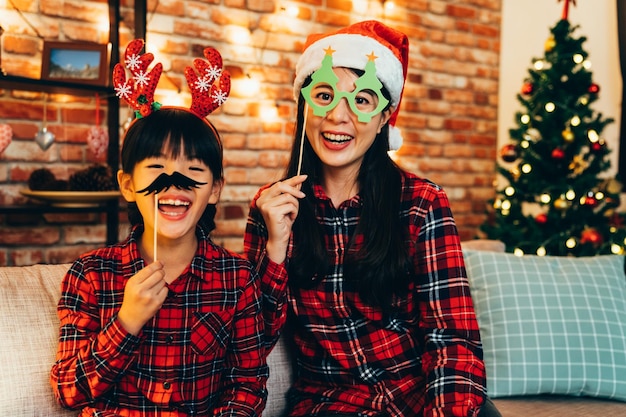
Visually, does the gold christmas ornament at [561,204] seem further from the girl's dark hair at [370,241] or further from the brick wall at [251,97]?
the girl's dark hair at [370,241]

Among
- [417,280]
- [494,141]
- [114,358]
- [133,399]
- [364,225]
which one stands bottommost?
[133,399]

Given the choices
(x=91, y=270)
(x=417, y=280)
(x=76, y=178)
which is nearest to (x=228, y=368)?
(x=91, y=270)

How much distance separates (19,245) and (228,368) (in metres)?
1.50

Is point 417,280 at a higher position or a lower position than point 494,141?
lower

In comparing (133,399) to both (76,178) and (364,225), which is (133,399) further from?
(76,178)

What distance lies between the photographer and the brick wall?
2.46m

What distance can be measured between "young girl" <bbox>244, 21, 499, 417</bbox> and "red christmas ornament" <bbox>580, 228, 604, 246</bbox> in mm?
1883

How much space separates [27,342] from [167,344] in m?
0.30

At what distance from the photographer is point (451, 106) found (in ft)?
12.3

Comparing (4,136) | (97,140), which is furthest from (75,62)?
(4,136)

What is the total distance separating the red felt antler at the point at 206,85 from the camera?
1302mm

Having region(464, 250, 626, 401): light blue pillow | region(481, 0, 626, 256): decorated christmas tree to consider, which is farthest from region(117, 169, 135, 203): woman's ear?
region(481, 0, 626, 256): decorated christmas tree

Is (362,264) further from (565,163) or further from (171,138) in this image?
(565,163)

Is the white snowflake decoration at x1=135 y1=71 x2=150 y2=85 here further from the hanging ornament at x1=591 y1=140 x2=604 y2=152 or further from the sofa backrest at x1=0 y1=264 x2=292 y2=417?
the hanging ornament at x1=591 y1=140 x2=604 y2=152
